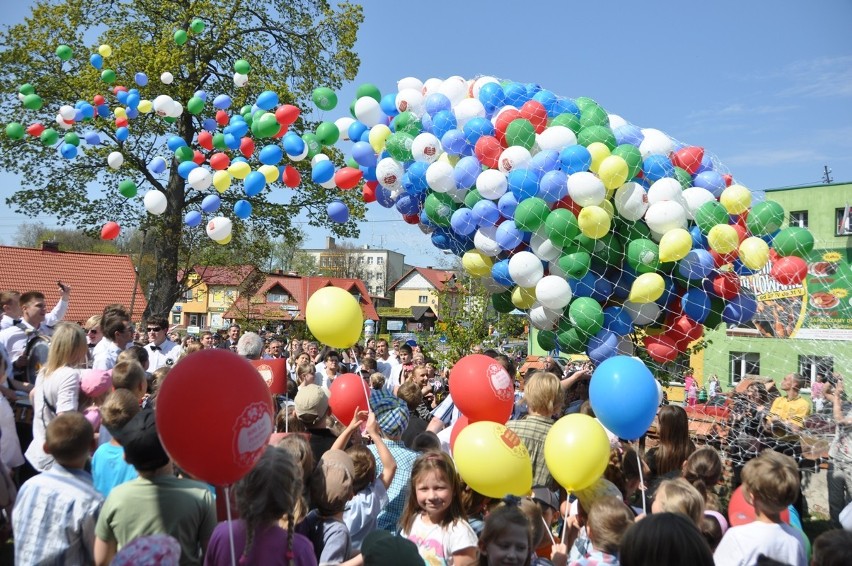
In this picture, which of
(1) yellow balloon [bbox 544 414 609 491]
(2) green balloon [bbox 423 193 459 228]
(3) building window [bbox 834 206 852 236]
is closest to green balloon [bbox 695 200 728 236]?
(2) green balloon [bbox 423 193 459 228]

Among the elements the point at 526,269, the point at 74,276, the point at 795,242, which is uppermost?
the point at 74,276

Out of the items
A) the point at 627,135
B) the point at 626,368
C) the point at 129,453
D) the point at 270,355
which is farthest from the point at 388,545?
the point at 270,355

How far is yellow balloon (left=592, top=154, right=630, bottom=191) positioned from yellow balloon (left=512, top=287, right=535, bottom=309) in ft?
3.49

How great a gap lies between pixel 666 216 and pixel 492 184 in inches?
53.9

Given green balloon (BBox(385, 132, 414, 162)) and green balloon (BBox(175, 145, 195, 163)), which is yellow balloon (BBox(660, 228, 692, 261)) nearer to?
green balloon (BBox(385, 132, 414, 162))

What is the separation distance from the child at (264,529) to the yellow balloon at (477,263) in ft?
11.7

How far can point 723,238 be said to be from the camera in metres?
4.87

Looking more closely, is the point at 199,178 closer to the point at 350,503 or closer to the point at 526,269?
the point at 526,269

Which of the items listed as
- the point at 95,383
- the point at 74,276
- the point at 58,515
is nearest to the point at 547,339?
the point at 95,383

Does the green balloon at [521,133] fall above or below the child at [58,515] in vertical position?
above

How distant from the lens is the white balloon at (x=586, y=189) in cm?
491

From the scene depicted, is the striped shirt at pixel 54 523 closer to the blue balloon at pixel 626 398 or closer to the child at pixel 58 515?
the child at pixel 58 515

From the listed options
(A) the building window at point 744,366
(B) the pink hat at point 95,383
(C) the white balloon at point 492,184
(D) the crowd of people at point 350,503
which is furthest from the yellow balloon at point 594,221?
(B) the pink hat at point 95,383

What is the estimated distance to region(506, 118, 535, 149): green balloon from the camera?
5312 mm
